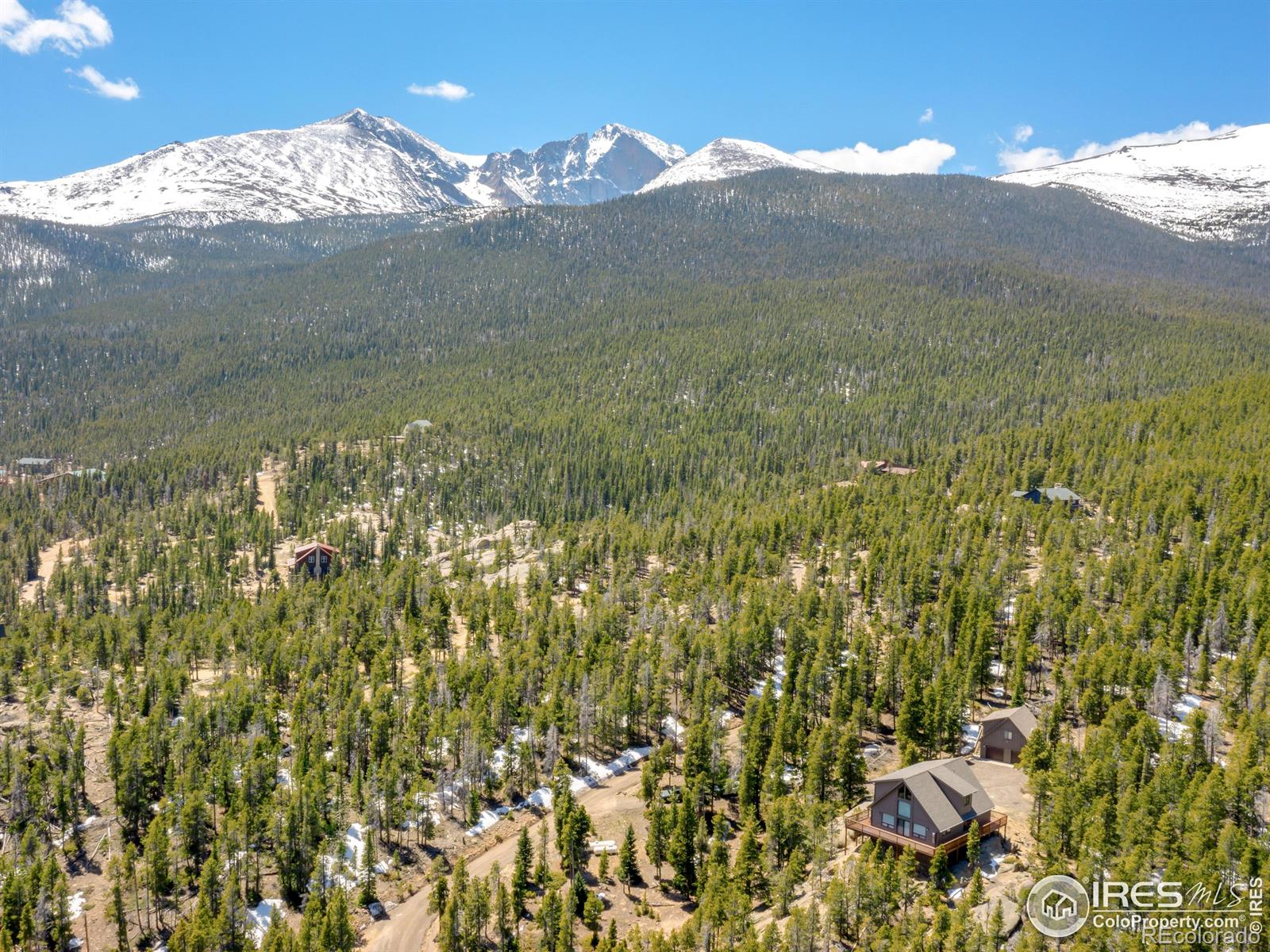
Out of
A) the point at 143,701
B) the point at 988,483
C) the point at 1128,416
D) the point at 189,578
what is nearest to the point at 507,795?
the point at 143,701

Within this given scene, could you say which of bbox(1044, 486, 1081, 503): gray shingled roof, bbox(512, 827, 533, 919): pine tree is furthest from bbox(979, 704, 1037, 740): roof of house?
bbox(1044, 486, 1081, 503): gray shingled roof

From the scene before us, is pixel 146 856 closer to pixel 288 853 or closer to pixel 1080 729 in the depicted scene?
pixel 288 853

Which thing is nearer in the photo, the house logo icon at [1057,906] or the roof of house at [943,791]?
the house logo icon at [1057,906]

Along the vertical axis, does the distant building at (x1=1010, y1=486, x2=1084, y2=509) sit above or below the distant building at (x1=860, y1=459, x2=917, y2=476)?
above

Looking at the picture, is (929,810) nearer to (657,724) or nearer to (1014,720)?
(1014,720)

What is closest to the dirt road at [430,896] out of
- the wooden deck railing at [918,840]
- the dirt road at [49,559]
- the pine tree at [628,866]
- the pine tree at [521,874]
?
the pine tree at [521,874]

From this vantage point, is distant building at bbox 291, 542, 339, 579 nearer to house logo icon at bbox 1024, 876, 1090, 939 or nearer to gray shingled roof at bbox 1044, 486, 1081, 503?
gray shingled roof at bbox 1044, 486, 1081, 503

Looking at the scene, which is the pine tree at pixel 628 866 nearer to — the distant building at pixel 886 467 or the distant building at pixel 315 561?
the distant building at pixel 315 561
